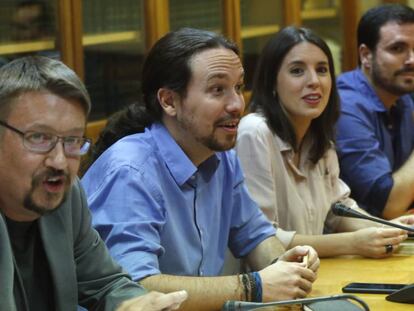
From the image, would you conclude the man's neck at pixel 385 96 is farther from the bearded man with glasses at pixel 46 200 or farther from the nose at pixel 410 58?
the bearded man with glasses at pixel 46 200

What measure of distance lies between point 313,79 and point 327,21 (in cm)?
243

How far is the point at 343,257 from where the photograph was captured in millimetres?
2512

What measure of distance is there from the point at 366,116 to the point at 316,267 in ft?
4.36

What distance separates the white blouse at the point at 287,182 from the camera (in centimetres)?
269

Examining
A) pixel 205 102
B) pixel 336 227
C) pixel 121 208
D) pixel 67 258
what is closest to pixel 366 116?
pixel 336 227

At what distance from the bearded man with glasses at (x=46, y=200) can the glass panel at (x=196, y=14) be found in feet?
6.06

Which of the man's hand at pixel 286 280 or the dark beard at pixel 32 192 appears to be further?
the man's hand at pixel 286 280

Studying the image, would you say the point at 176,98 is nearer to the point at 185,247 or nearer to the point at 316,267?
the point at 185,247

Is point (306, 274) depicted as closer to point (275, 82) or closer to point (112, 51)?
point (275, 82)

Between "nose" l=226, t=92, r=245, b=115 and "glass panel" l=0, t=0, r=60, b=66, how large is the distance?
861 millimetres

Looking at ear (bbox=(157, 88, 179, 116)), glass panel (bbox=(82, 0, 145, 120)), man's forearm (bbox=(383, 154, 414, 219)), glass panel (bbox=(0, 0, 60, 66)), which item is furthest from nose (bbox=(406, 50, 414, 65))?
ear (bbox=(157, 88, 179, 116))

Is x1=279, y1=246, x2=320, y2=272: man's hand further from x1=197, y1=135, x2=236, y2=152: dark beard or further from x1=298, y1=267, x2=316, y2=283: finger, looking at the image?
x1=197, y1=135, x2=236, y2=152: dark beard

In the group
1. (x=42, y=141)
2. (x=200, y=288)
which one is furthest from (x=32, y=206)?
(x=200, y=288)

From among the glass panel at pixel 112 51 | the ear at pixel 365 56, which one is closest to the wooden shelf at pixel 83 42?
the glass panel at pixel 112 51
